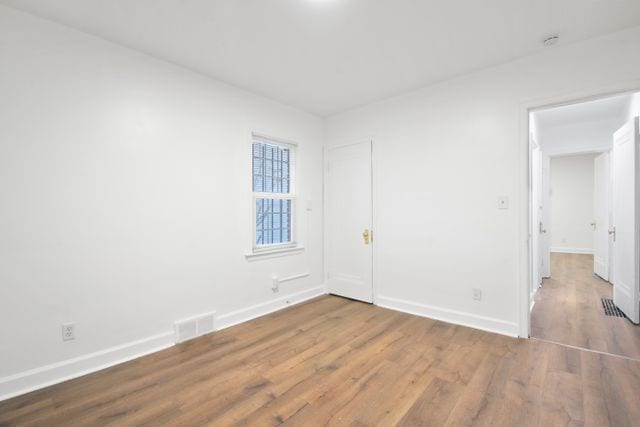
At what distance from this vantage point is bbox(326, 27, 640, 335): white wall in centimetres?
255

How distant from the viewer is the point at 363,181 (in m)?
3.95

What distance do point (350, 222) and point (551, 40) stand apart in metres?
2.73

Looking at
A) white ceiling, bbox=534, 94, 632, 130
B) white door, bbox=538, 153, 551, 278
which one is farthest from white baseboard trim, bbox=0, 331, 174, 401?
white door, bbox=538, 153, 551, 278

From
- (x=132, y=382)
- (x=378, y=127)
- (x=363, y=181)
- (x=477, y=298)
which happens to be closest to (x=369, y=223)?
(x=363, y=181)

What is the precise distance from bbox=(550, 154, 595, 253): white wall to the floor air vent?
16.9 feet

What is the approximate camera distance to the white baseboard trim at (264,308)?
312cm

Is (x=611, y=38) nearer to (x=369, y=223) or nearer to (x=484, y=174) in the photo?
(x=484, y=174)

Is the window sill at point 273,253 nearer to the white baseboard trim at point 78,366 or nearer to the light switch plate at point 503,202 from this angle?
the white baseboard trim at point 78,366

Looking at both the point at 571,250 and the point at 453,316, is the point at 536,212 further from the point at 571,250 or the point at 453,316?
the point at 571,250

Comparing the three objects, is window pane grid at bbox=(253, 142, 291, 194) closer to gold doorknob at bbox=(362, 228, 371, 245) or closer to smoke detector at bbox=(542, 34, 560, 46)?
gold doorknob at bbox=(362, 228, 371, 245)

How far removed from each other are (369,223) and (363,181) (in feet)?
1.88

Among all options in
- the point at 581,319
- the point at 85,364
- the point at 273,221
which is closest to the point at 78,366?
the point at 85,364

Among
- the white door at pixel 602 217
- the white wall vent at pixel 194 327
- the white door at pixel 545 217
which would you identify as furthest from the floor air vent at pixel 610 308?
the white wall vent at pixel 194 327

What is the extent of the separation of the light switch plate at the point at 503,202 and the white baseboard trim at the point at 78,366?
11.1 ft
